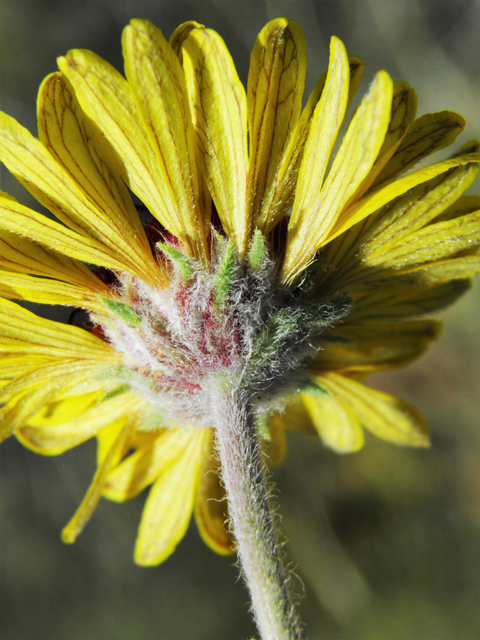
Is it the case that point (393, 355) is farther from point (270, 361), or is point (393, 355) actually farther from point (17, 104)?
point (17, 104)

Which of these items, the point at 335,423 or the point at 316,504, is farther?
the point at 316,504

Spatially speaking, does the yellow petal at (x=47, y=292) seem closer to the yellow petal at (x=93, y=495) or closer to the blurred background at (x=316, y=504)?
the yellow petal at (x=93, y=495)

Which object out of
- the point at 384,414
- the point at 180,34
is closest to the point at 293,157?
the point at 180,34

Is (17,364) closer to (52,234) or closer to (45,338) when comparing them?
(45,338)

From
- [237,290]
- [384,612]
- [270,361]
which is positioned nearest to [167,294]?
[237,290]

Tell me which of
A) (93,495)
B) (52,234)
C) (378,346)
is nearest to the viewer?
(52,234)

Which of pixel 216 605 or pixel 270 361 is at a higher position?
pixel 270 361
